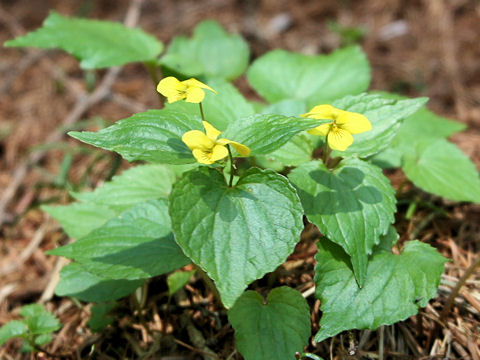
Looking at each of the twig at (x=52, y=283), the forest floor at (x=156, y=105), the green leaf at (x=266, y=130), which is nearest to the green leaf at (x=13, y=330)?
the forest floor at (x=156, y=105)

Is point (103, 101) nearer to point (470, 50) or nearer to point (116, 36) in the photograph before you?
point (116, 36)

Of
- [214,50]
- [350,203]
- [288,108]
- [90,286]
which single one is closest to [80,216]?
[90,286]

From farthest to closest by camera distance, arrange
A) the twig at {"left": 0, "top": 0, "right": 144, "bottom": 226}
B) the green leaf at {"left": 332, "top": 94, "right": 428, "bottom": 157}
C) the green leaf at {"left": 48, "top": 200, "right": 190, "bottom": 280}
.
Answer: the twig at {"left": 0, "top": 0, "right": 144, "bottom": 226}
the green leaf at {"left": 332, "top": 94, "right": 428, "bottom": 157}
the green leaf at {"left": 48, "top": 200, "right": 190, "bottom": 280}

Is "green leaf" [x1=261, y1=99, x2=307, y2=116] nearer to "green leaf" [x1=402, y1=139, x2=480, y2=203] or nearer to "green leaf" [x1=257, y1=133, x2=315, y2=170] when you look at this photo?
"green leaf" [x1=257, y1=133, x2=315, y2=170]

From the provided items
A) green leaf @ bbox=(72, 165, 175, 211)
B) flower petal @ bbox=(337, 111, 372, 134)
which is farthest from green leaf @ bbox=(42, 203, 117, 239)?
flower petal @ bbox=(337, 111, 372, 134)

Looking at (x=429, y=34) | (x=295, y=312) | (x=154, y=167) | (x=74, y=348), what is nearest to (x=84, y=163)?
(x=154, y=167)
